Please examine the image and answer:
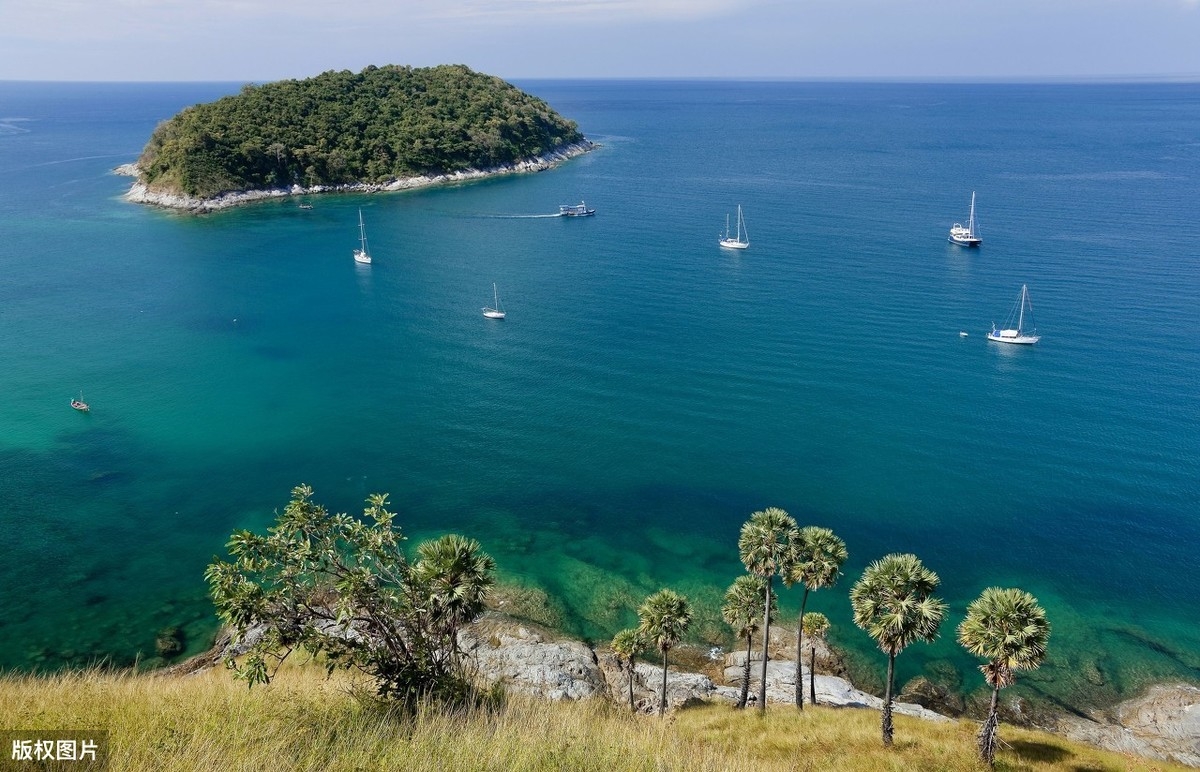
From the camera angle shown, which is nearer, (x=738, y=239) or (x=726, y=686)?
(x=726, y=686)

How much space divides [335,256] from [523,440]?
2876 inches

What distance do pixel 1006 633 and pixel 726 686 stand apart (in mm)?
17653

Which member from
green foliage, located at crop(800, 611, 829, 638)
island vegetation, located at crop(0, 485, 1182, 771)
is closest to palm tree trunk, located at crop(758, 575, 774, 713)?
island vegetation, located at crop(0, 485, 1182, 771)

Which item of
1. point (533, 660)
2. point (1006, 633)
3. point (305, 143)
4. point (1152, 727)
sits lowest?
point (1152, 727)

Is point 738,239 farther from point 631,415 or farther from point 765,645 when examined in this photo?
point 765,645

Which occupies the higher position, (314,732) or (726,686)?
(314,732)

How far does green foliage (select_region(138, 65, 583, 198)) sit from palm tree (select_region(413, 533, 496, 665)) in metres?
158

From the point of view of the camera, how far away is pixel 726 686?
1617 inches

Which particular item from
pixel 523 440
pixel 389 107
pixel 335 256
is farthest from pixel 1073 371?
pixel 389 107

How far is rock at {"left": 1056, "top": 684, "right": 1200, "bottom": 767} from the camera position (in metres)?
36.0

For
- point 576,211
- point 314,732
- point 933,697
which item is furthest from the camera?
point 576,211

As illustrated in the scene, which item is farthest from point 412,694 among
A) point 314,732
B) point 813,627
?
point 813,627

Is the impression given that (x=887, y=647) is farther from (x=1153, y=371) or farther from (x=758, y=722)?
(x=1153, y=371)

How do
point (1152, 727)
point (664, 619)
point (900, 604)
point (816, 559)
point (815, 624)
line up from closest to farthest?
point (900, 604), point (816, 559), point (664, 619), point (1152, 727), point (815, 624)
